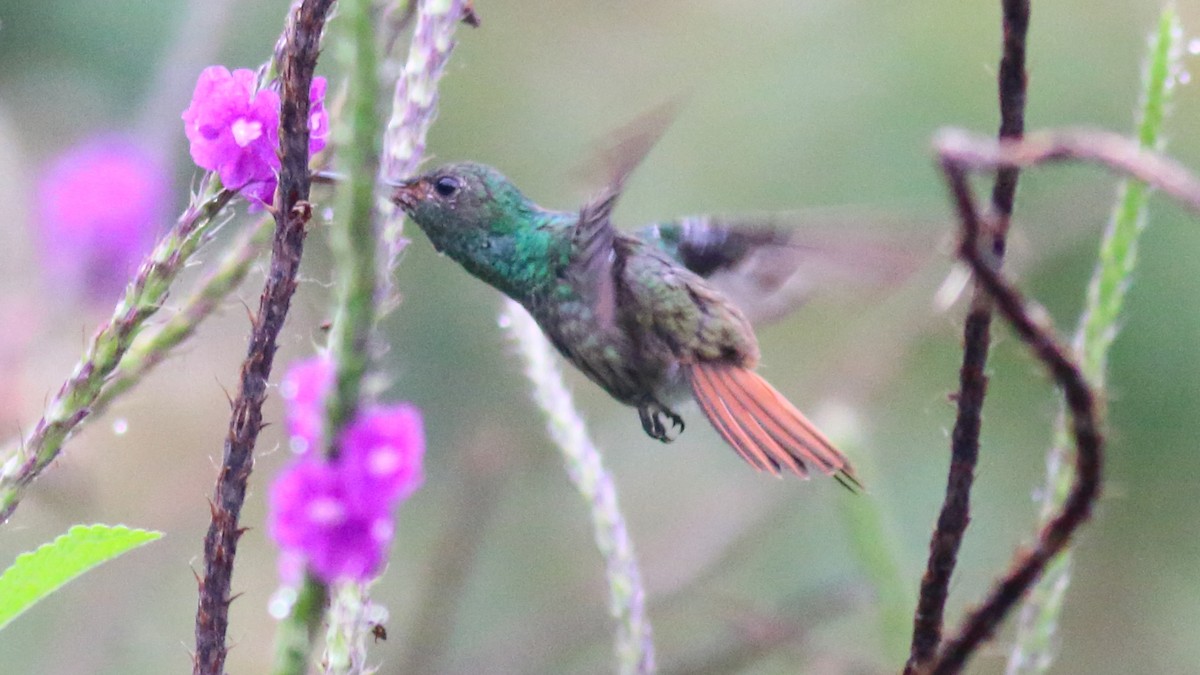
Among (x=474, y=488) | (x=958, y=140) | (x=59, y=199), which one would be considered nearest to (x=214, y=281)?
(x=958, y=140)

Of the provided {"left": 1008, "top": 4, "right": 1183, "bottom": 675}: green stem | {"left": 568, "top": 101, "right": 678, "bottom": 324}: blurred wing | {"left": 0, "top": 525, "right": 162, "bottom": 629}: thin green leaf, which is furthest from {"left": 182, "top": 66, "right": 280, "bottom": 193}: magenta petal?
{"left": 1008, "top": 4, "right": 1183, "bottom": 675}: green stem

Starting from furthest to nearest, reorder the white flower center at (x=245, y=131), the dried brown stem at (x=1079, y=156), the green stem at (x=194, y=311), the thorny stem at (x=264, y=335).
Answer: the green stem at (x=194, y=311)
the white flower center at (x=245, y=131)
the thorny stem at (x=264, y=335)
the dried brown stem at (x=1079, y=156)

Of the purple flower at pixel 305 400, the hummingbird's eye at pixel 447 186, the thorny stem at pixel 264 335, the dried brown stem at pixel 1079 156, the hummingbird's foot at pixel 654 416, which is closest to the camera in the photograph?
the dried brown stem at pixel 1079 156

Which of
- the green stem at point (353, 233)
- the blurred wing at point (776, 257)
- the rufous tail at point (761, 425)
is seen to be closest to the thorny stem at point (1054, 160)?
the green stem at point (353, 233)

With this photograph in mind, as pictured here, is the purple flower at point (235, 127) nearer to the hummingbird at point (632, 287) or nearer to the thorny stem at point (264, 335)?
the thorny stem at point (264, 335)

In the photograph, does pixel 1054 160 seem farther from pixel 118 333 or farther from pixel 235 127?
pixel 118 333

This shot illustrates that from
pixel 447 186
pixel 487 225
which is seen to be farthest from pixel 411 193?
pixel 487 225
